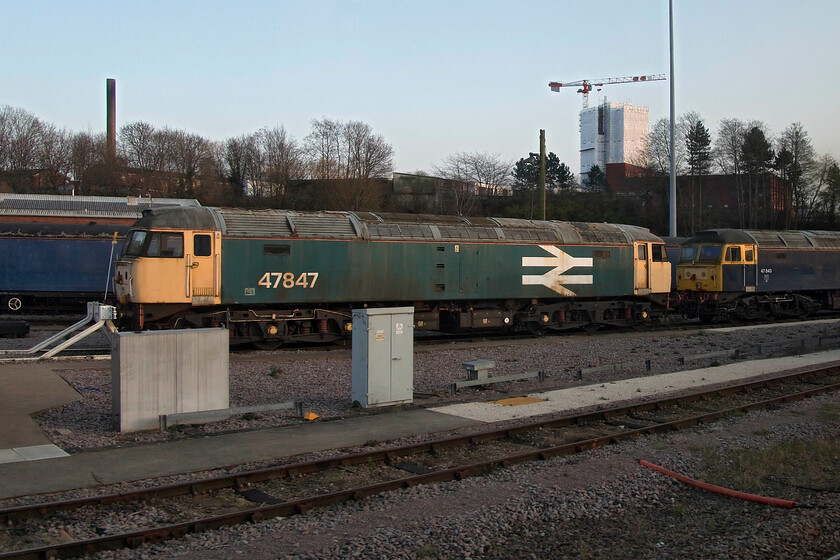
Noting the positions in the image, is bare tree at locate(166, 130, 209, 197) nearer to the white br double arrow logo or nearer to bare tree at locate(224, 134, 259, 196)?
bare tree at locate(224, 134, 259, 196)

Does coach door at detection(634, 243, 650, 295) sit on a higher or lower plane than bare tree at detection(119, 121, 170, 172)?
lower

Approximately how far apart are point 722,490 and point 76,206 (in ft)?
169

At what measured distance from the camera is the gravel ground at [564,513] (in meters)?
6.29

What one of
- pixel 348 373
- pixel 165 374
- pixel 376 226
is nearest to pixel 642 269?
pixel 376 226

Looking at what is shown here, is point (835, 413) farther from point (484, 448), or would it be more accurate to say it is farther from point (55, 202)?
point (55, 202)

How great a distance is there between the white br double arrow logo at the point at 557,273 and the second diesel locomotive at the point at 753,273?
24.2ft

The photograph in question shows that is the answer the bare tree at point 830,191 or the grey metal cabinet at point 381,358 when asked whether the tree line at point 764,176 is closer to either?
the bare tree at point 830,191

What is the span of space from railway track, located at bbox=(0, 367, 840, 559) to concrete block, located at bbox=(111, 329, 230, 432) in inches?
123

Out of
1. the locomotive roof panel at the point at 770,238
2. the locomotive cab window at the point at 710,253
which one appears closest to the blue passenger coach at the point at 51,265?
the locomotive cab window at the point at 710,253

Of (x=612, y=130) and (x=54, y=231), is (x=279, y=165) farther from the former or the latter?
(x=612, y=130)

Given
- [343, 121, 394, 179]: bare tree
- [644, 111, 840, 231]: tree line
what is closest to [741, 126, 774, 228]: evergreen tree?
[644, 111, 840, 231]: tree line

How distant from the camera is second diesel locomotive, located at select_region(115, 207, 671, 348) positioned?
17.4 metres

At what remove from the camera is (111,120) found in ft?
243

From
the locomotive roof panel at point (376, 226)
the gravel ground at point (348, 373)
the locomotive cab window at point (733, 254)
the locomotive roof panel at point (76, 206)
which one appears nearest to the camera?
the gravel ground at point (348, 373)
